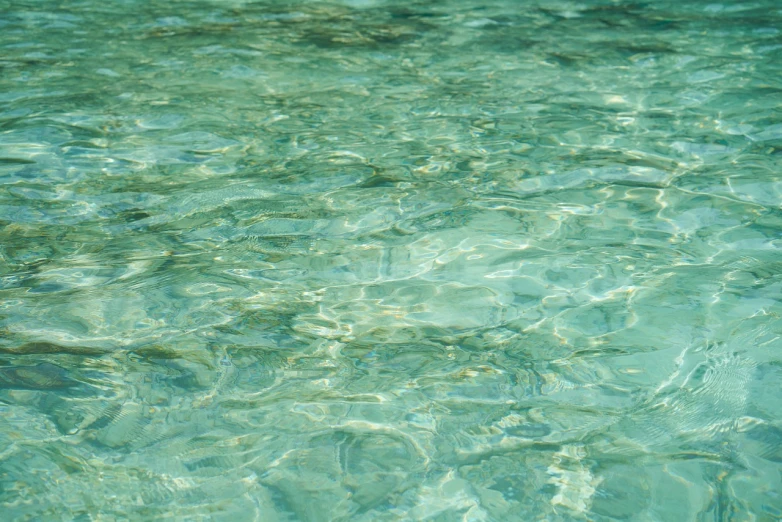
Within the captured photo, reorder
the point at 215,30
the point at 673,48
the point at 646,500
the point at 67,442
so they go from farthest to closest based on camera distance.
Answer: the point at 215,30 < the point at 673,48 < the point at 67,442 < the point at 646,500

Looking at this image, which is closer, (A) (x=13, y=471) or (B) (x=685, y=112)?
(A) (x=13, y=471)

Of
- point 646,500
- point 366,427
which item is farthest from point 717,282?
point 366,427

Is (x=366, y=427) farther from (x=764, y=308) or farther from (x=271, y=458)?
(x=764, y=308)

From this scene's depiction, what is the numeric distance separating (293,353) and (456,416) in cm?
65

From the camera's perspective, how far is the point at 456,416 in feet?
8.34

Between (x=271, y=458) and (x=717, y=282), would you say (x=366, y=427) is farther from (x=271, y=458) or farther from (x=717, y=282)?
(x=717, y=282)

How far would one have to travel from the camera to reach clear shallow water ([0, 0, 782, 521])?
7.57 feet

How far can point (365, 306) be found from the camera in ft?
10.2

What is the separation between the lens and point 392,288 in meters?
3.23

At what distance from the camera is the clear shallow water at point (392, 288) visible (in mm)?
2309

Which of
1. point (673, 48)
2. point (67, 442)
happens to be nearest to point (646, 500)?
point (67, 442)

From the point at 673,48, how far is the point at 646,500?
4851 mm

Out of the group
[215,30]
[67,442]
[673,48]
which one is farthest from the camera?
[215,30]

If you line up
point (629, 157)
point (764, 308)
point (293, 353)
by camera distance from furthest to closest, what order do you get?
point (629, 157) → point (764, 308) → point (293, 353)
